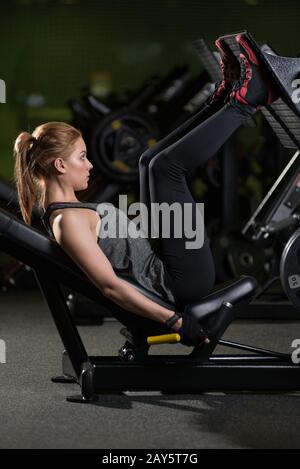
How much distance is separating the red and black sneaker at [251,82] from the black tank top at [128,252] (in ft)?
1.63

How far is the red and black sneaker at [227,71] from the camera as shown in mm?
2668

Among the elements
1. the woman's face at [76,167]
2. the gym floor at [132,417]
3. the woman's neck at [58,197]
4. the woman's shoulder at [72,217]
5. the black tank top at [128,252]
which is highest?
the woman's face at [76,167]

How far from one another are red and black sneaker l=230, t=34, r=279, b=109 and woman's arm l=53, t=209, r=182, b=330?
58 centimetres

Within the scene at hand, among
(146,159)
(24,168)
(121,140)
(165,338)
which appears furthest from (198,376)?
(121,140)

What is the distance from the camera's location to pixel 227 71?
8.86 ft

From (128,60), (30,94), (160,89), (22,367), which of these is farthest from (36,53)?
(22,367)

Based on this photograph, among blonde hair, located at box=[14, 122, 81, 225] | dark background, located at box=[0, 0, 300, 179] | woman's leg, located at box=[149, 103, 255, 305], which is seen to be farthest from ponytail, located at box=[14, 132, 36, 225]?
dark background, located at box=[0, 0, 300, 179]

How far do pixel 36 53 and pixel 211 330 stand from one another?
16.2ft

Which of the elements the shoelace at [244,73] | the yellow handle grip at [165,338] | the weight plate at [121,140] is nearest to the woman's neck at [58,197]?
the yellow handle grip at [165,338]

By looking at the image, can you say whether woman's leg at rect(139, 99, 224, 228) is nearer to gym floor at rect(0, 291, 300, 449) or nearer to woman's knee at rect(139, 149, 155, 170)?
woman's knee at rect(139, 149, 155, 170)

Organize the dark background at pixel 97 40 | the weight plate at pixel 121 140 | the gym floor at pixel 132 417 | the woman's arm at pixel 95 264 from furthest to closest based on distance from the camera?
the dark background at pixel 97 40, the weight plate at pixel 121 140, the woman's arm at pixel 95 264, the gym floor at pixel 132 417

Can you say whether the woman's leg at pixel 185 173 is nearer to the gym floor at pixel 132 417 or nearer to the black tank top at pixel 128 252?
the black tank top at pixel 128 252

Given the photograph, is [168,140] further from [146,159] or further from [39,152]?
[39,152]

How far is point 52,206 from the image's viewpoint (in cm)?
258
